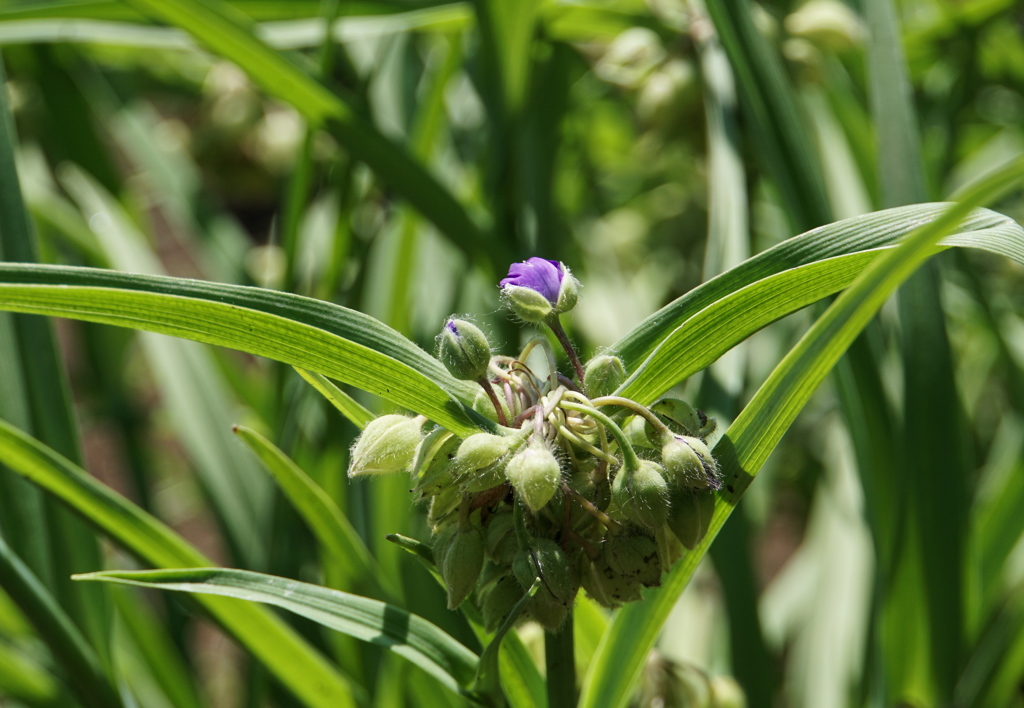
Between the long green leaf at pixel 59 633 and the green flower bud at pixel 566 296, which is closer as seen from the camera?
the green flower bud at pixel 566 296

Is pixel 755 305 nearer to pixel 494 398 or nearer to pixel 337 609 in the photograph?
pixel 494 398

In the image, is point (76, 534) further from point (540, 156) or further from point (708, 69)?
point (708, 69)

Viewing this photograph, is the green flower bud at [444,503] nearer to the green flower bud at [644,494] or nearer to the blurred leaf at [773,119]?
the green flower bud at [644,494]

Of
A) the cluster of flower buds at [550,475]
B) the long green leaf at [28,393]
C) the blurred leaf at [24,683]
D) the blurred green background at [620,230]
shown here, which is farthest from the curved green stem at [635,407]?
the blurred leaf at [24,683]

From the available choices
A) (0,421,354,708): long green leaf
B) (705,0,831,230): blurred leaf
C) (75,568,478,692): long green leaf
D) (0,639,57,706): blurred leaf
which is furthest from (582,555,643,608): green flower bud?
(0,639,57,706): blurred leaf

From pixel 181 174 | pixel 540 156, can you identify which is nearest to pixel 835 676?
pixel 540 156

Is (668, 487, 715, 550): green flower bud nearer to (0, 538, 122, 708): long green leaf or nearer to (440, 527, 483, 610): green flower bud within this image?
(440, 527, 483, 610): green flower bud
